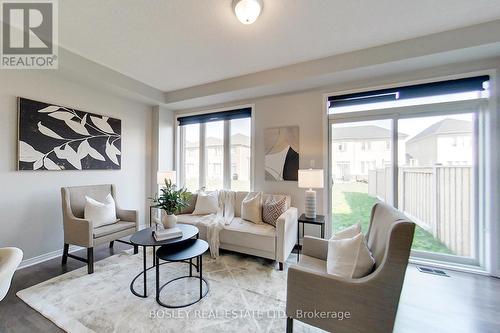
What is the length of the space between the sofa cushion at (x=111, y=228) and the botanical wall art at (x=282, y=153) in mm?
2214

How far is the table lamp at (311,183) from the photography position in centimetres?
275

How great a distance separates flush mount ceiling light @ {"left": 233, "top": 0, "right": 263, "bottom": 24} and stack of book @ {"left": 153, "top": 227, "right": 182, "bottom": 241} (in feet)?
7.24

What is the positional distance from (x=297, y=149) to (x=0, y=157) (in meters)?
3.80

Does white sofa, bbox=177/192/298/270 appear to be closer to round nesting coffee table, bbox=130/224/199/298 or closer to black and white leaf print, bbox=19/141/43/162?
round nesting coffee table, bbox=130/224/199/298

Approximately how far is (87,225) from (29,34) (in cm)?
227

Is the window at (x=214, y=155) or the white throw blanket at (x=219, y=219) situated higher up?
A: the window at (x=214, y=155)

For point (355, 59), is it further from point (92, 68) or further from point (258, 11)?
point (92, 68)

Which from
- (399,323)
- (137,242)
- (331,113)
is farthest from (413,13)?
(137,242)

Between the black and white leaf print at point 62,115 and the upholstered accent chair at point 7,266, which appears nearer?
the upholstered accent chair at point 7,266

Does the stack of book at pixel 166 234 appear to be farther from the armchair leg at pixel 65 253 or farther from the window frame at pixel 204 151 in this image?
the window frame at pixel 204 151

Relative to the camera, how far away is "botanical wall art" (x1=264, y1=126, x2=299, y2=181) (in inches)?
133

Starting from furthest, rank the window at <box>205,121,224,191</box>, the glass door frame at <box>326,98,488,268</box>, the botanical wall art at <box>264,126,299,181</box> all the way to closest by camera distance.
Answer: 1. the window at <box>205,121,224,191</box>
2. the botanical wall art at <box>264,126,299,181</box>
3. the glass door frame at <box>326,98,488,268</box>

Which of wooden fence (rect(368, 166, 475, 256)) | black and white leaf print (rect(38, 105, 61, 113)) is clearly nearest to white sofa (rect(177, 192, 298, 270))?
wooden fence (rect(368, 166, 475, 256))

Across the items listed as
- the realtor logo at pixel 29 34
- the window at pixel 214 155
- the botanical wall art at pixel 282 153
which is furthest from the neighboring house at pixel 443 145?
the realtor logo at pixel 29 34
